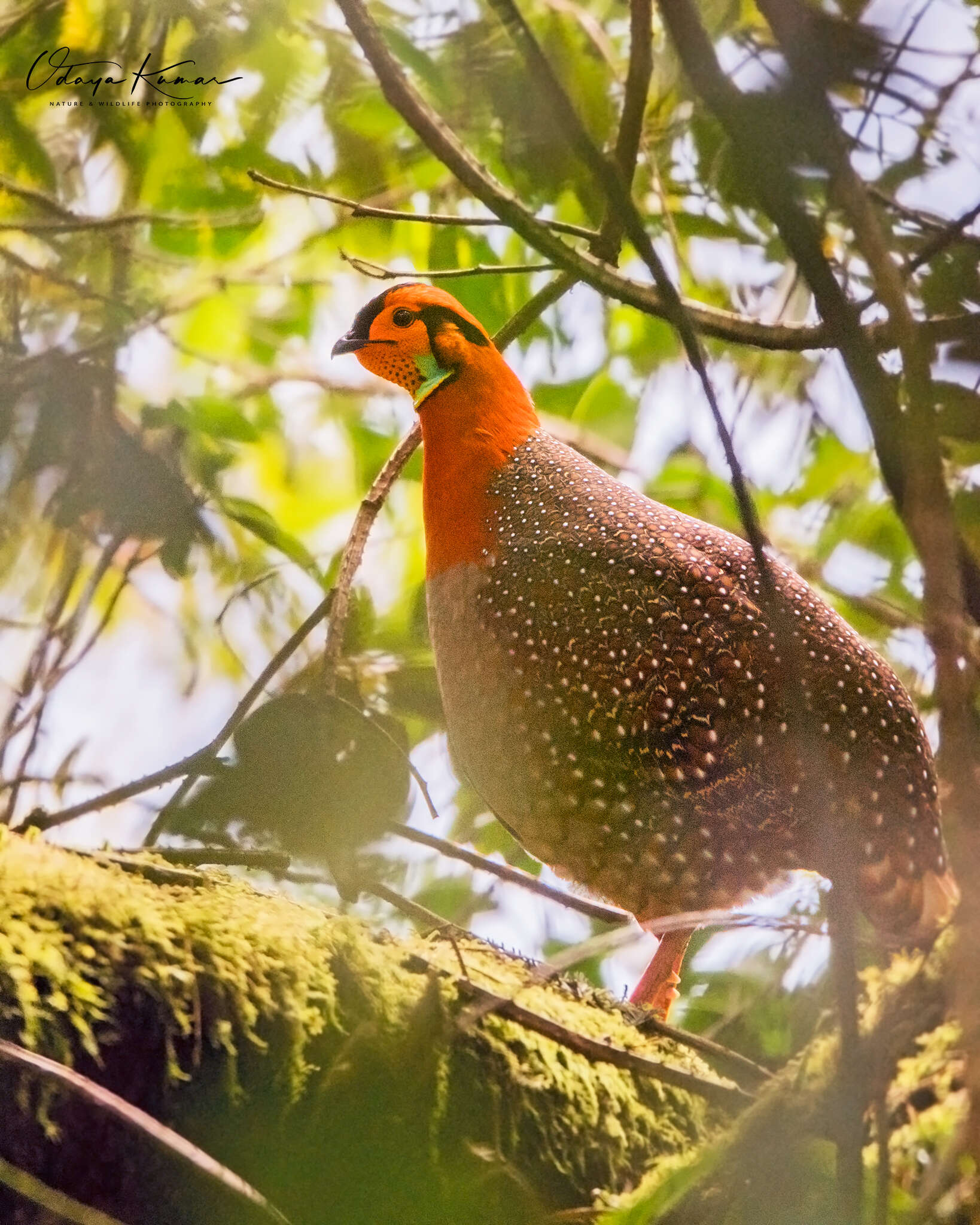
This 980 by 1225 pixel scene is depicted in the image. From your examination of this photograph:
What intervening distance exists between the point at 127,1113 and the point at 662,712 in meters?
0.45

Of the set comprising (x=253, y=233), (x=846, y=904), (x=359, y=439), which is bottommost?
(x=846, y=904)

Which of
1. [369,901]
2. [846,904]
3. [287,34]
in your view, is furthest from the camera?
[287,34]

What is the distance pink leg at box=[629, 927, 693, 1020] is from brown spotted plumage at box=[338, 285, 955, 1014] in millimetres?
58

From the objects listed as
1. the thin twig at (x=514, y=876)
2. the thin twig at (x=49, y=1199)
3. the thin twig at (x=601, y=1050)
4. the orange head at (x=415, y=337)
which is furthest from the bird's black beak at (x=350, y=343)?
the thin twig at (x=49, y=1199)

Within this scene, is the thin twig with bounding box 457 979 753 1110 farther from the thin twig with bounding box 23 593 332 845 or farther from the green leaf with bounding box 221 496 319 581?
the green leaf with bounding box 221 496 319 581

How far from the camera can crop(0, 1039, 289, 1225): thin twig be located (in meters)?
0.53

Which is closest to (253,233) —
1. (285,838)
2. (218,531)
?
(218,531)

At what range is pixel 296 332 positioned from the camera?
121 centimetres

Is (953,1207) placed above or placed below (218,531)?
below

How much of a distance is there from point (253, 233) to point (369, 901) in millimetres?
765

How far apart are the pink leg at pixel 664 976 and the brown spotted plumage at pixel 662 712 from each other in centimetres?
6

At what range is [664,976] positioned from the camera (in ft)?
2.90

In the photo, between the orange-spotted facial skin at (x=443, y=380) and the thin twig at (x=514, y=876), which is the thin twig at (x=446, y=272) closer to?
the orange-spotted facial skin at (x=443, y=380)

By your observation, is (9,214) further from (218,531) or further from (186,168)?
(218,531)
